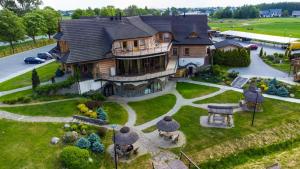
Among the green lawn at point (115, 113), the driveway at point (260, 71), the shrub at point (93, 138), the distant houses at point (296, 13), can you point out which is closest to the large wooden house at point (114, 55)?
the green lawn at point (115, 113)

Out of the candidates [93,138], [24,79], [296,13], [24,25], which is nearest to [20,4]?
[24,25]

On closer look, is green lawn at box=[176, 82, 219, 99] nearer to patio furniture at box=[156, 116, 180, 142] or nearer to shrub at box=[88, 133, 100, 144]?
patio furniture at box=[156, 116, 180, 142]

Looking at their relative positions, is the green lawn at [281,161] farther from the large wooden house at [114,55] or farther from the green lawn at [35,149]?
the large wooden house at [114,55]

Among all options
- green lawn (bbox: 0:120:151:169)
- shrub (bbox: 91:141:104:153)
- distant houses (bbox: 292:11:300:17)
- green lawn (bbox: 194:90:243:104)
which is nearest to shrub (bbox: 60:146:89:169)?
green lawn (bbox: 0:120:151:169)

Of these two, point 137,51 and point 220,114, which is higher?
point 137,51

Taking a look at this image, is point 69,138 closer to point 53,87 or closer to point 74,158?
point 74,158
